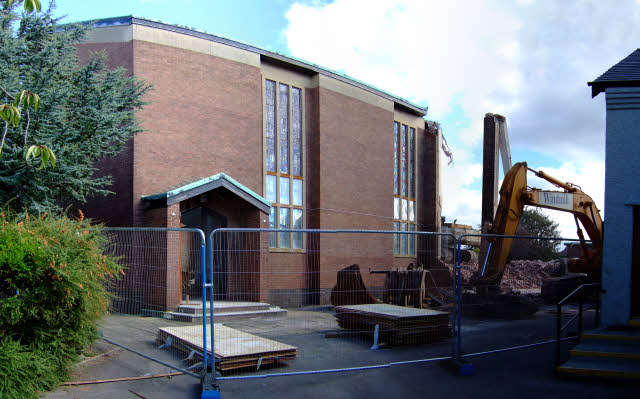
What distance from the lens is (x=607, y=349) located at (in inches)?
327

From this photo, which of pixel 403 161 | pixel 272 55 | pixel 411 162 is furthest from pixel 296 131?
pixel 411 162

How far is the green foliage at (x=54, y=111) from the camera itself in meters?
10.7

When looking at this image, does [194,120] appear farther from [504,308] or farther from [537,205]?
[537,205]

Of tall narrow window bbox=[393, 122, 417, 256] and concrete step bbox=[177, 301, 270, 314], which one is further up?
tall narrow window bbox=[393, 122, 417, 256]

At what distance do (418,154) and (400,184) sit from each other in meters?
2.28

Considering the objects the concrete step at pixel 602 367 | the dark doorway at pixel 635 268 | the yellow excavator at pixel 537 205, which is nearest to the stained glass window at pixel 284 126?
the yellow excavator at pixel 537 205

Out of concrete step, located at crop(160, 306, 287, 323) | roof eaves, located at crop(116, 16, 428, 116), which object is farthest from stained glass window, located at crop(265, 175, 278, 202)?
concrete step, located at crop(160, 306, 287, 323)

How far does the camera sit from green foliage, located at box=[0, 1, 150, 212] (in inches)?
422

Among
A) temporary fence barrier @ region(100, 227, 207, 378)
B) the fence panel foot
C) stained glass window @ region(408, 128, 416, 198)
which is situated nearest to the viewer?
the fence panel foot

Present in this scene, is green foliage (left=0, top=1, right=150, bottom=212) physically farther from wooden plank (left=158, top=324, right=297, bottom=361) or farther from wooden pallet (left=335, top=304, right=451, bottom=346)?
wooden pallet (left=335, top=304, right=451, bottom=346)

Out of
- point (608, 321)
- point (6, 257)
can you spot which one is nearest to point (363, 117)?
point (608, 321)

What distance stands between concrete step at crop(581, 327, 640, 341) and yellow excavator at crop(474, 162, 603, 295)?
17.3 feet

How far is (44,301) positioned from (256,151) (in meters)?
11.4

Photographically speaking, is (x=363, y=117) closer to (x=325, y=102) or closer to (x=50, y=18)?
(x=325, y=102)
